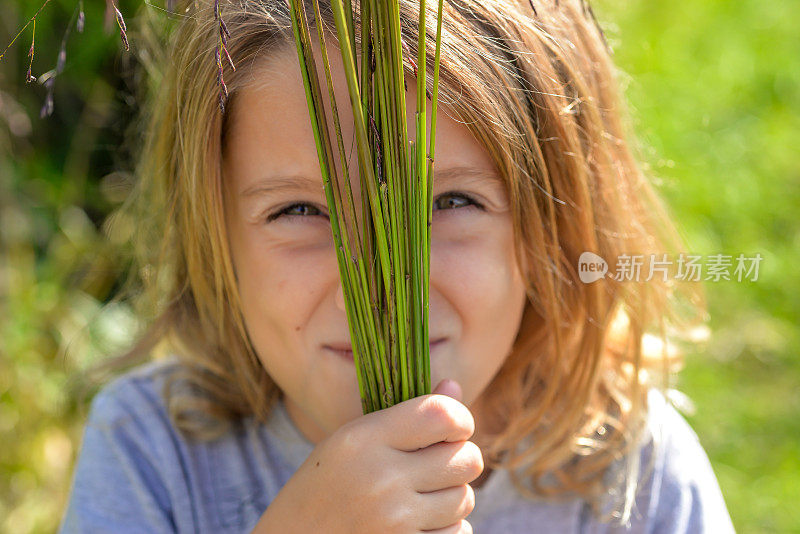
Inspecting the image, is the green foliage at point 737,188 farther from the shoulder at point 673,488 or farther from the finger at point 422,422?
the finger at point 422,422

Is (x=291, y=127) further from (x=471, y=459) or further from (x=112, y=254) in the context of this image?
(x=112, y=254)

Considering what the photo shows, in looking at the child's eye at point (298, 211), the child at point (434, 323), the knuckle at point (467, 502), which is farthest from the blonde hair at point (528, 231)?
the knuckle at point (467, 502)

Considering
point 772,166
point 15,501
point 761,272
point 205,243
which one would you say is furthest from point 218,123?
point 772,166

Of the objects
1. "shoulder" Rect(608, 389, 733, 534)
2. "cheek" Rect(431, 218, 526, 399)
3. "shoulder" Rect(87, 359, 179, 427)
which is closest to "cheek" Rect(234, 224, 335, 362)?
"cheek" Rect(431, 218, 526, 399)

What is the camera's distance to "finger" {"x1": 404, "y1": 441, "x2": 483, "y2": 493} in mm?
874

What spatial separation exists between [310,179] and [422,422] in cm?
31

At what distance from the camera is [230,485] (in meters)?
1.32

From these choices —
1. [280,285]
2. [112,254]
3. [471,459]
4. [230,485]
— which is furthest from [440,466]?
[112,254]

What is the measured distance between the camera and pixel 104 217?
239 cm

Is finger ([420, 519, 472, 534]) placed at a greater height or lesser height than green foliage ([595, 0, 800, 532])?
lesser

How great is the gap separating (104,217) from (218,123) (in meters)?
1.50

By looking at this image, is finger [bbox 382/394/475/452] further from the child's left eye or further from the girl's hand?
the child's left eye

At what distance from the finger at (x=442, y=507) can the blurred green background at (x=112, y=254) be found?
0.80 metres

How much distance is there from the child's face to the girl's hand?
0.42 feet
